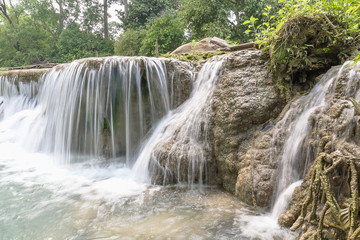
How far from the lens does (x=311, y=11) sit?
12.0 feet

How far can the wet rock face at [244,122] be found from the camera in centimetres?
339

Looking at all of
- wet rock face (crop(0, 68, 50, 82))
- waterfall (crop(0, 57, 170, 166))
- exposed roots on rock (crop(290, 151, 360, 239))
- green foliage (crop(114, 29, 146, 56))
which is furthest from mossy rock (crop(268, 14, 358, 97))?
green foliage (crop(114, 29, 146, 56))

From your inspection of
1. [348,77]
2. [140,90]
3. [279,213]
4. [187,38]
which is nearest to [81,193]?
[140,90]

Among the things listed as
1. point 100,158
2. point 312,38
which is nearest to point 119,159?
point 100,158

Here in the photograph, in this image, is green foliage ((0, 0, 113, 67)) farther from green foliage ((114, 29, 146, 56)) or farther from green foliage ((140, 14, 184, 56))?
green foliage ((140, 14, 184, 56))

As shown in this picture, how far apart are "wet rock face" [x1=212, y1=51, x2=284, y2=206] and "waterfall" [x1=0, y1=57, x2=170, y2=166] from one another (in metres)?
1.76

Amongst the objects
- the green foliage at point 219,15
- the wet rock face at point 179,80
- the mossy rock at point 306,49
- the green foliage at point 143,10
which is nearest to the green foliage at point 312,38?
the mossy rock at point 306,49

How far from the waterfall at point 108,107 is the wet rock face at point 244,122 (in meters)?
1.76

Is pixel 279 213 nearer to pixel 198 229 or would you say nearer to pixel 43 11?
pixel 198 229

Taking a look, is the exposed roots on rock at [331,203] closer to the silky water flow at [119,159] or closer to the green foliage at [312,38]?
the silky water flow at [119,159]

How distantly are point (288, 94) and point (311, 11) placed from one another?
1.33 meters

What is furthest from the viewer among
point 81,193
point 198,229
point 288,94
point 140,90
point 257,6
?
point 257,6

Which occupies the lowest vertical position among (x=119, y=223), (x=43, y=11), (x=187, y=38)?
(x=119, y=223)

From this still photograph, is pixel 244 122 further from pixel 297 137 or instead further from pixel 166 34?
pixel 166 34
